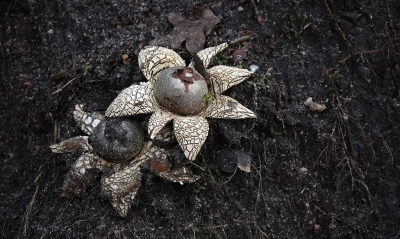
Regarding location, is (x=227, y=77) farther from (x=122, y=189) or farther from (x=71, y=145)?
(x=71, y=145)

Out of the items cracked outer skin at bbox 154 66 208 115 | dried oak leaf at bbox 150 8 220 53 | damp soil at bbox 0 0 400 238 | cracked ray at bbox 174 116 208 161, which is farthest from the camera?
dried oak leaf at bbox 150 8 220 53

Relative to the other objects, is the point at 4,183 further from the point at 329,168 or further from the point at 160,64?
the point at 329,168

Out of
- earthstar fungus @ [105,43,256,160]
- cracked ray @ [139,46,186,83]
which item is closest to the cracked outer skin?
earthstar fungus @ [105,43,256,160]

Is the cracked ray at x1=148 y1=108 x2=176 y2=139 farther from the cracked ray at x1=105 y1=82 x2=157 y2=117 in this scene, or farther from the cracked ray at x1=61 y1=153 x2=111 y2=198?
the cracked ray at x1=61 y1=153 x2=111 y2=198

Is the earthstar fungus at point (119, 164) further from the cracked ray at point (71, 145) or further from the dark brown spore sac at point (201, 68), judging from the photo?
the dark brown spore sac at point (201, 68)

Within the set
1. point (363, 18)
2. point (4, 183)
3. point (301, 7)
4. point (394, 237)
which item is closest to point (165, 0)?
point (301, 7)

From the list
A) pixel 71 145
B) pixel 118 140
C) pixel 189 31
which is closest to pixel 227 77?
pixel 189 31

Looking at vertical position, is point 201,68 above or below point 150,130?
above
